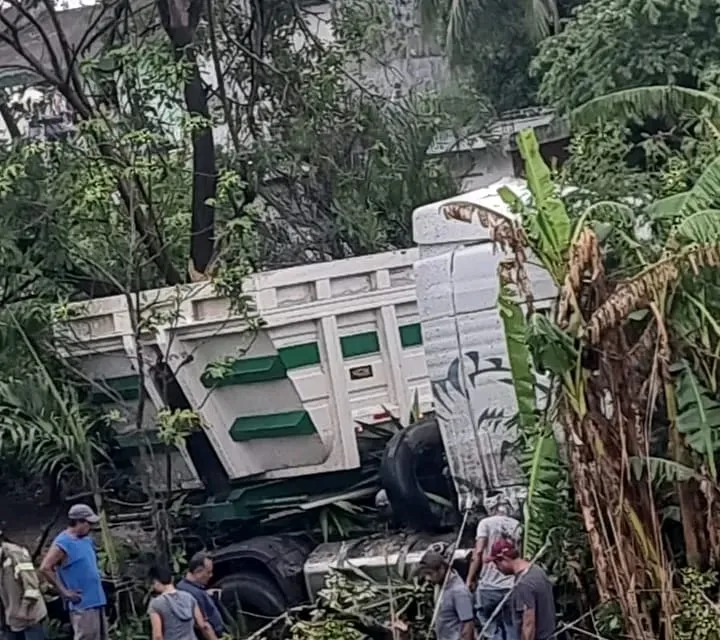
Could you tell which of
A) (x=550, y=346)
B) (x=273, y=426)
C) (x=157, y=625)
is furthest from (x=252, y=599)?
(x=550, y=346)

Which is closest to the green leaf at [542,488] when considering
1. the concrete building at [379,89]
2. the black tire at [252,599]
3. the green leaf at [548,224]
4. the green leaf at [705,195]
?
the green leaf at [548,224]

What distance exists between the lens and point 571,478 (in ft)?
24.1

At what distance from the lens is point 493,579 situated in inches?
304

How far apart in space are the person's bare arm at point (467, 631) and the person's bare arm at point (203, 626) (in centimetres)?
140

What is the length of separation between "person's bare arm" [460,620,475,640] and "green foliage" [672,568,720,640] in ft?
3.55

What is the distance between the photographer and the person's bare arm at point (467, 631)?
294 inches

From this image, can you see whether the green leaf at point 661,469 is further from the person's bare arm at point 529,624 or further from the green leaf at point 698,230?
the green leaf at point 698,230

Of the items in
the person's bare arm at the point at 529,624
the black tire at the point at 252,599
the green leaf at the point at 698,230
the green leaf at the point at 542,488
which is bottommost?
the black tire at the point at 252,599

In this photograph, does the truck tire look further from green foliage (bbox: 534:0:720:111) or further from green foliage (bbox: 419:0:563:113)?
green foliage (bbox: 419:0:563:113)

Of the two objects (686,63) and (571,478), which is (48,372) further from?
(686,63)

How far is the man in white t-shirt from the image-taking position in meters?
7.45

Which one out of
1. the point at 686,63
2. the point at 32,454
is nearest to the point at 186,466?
the point at 32,454

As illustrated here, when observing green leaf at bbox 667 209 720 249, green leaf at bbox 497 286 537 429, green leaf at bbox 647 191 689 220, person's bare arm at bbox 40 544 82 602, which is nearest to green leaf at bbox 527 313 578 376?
green leaf at bbox 497 286 537 429

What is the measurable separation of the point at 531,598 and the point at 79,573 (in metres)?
3.11
